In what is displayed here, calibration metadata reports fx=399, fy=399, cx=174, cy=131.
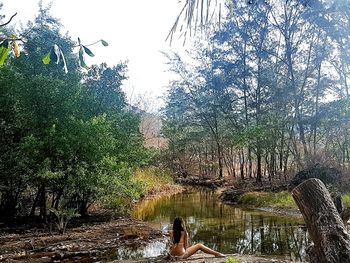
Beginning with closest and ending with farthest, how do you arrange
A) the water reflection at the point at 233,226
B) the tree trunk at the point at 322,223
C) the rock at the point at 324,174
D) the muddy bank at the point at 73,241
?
the tree trunk at the point at 322,223
the muddy bank at the point at 73,241
the water reflection at the point at 233,226
the rock at the point at 324,174

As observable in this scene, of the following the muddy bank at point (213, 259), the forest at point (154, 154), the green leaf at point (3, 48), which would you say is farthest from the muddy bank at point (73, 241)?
the green leaf at point (3, 48)

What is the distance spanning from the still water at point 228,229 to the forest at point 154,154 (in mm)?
57

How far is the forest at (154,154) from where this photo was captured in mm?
9250

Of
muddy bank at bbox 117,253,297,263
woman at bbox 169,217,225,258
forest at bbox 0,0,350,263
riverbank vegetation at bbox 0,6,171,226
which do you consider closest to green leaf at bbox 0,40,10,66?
forest at bbox 0,0,350,263

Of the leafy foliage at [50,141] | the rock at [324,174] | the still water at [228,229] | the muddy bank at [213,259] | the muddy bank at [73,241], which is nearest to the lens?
the muddy bank at [213,259]

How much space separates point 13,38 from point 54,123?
11.1 meters

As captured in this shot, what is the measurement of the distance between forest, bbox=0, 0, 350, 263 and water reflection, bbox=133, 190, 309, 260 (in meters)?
0.06

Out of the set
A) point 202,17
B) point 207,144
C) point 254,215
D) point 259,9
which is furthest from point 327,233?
point 207,144

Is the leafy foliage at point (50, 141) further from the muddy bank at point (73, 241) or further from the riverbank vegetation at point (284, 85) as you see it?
the riverbank vegetation at point (284, 85)

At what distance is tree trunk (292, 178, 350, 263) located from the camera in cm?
391

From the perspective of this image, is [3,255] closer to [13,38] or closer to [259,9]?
[13,38]

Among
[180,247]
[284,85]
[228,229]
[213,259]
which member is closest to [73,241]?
[180,247]

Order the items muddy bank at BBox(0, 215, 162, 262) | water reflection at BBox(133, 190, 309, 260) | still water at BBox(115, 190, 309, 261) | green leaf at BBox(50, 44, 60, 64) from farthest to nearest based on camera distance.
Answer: water reflection at BBox(133, 190, 309, 260) → still water at BBox(115, 190, 309, 261) → muddy bank at BBox(0, 215, 162, 262) → green leaf at BBox(50, 44, 60, 64)

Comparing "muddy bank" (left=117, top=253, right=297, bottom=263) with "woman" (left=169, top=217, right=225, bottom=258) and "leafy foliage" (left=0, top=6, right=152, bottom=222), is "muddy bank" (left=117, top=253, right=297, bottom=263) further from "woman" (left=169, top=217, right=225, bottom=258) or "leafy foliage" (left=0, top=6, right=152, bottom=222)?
"leafy foliage" (left=0, top=6, right=152, bottom=222)
